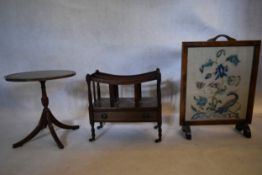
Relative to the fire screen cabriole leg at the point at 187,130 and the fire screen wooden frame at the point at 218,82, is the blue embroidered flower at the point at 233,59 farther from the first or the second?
the fire screen cabriole leg at the point at 187,130

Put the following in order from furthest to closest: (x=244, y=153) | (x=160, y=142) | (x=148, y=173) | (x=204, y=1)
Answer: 1. (x=204, y=1)
2. (x=160, y=142)
3. (x=244, y=153)
4. (x=148, y=173)

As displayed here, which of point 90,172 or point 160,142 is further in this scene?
point 160,142

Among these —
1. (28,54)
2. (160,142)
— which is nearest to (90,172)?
(160,142)

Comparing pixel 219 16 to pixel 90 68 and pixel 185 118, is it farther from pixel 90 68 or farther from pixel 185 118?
pixel 90 68

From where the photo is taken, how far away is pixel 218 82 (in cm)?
197

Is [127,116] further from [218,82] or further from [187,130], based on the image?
[218,82]

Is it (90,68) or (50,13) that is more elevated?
(50,13)

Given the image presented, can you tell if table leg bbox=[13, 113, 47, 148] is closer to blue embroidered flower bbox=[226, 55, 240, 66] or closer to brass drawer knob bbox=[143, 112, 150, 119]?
brass drawer knob bbox=[143, 112, 150, 119]

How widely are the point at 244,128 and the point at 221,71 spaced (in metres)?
0.66

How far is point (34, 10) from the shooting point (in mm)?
2490

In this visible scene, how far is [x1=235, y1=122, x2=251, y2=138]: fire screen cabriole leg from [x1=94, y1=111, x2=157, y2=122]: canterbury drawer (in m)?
0.93

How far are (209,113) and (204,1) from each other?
131 cm

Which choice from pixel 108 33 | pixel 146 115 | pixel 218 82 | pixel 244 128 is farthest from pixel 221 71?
pixel 108 33

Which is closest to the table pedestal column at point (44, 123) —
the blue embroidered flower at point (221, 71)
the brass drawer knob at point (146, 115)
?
the brass drawer knob at point (146, 115)
